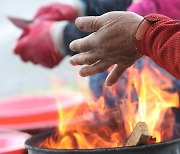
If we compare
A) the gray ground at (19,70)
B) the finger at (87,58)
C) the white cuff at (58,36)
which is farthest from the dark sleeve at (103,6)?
the gray ground at (19,70)

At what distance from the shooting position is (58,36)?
7.91 feet

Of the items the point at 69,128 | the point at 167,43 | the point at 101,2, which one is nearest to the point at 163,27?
the point at 167,43

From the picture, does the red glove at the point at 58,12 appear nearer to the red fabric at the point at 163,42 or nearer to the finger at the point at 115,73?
the finger at the point at 115,73

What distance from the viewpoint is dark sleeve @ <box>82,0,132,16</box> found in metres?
2.51

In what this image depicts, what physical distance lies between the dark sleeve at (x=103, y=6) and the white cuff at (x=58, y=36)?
22cm

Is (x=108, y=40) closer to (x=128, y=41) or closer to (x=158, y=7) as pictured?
(x=128, y=41)

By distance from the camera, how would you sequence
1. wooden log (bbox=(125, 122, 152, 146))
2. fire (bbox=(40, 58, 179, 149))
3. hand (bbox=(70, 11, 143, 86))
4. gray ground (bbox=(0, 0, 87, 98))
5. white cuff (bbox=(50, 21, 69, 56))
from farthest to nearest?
gray ground (bbox=(0, 0, 87, 98)), white cuff (bbox=(50, 21, 69, 56)), fire (bbox=(40, 58, 179, 149)), wooden log (bbox=(125, 122, 152, 146)), hand (bbox=(70, 11, 143, 86))

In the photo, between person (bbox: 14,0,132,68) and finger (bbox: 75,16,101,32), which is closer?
finger (bbox: 75,16,101,32)

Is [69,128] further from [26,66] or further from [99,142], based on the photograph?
[26,66]

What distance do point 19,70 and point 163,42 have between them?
4.95 metres

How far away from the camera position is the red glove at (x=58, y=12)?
8.87ft

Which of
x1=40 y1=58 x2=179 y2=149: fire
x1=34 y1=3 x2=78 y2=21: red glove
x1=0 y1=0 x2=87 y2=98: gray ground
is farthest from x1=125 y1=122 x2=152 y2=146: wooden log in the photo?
x1=0 y1=0 x2=87 y2=98: gray ground

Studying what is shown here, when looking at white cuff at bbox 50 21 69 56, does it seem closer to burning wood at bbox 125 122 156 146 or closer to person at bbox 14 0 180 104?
person at bbox 14 0 180 104

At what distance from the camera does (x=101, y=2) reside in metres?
A: 2.57
